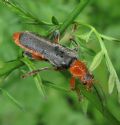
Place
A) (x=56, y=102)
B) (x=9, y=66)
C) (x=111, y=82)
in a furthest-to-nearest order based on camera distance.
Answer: (x=56, y=102) → (x=111, y=82) → (x=9, y=66)

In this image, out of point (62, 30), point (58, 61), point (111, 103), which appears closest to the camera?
point (62, 30)

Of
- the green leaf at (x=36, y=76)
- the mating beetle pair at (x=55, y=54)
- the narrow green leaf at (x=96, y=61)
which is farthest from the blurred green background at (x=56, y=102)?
the green leaf at (x=36, y=76)

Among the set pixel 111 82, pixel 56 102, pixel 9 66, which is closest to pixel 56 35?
pixel 9 66

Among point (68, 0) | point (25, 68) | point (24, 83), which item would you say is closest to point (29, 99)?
point (24, 83)

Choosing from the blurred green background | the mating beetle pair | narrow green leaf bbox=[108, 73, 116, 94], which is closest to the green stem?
the mating beetle pair

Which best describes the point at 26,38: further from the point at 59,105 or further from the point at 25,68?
the point at 59,105

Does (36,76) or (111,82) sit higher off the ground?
(36,76)

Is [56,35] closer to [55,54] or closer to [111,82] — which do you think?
[55,54]

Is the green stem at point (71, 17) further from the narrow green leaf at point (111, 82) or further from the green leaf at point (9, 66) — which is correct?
the narrow green leaf at point (111, 82)

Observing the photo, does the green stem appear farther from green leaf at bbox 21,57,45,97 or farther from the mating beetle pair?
green leaf at bbox 21,57,45,97
